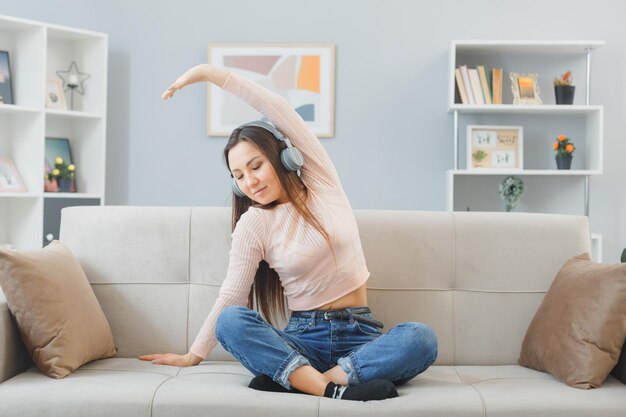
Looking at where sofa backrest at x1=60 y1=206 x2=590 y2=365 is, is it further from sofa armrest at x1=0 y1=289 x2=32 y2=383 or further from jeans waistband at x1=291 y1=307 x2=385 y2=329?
sofa armrest at x1=0 y1=289 x2=32 y2=383

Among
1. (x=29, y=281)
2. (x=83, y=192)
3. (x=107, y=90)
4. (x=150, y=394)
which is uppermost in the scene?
(x=107, y=90)

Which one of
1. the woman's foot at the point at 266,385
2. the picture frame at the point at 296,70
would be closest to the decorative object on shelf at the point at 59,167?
the picture frame at the point at 296,70

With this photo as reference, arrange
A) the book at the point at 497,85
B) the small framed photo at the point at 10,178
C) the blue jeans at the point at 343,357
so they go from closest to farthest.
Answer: the blue jeans at the point at 343,357
the small framed photo at the point at 10,178
the book at the point at 497,85

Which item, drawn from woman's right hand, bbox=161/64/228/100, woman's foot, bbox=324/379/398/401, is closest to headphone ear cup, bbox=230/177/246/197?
woman's right hand, bbox=161/64/228/100

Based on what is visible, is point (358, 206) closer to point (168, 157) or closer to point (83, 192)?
point (168, 157)

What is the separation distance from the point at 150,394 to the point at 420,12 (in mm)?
2876

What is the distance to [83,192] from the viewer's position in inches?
164

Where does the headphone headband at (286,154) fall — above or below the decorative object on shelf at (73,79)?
below

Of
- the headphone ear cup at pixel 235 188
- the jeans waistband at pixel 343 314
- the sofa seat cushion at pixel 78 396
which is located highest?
the headphone ear cup at pixel 235 188

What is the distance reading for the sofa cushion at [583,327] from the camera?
6.46 ft

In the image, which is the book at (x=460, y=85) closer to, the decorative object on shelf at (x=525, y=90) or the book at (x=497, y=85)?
the book at (x=497, y=85)

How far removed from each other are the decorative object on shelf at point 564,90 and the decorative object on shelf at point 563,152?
18 centimetres

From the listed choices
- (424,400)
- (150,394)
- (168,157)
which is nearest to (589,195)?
(168,157)

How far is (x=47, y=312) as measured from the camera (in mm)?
2045
